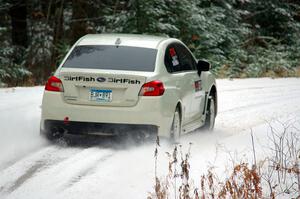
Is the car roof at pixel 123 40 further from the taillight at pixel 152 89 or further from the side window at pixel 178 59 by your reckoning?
the taillight at pixel 152 89

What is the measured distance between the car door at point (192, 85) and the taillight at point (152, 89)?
48.5 inches

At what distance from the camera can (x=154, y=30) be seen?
2538 centimetres

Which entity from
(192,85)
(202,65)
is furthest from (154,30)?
(192,85)

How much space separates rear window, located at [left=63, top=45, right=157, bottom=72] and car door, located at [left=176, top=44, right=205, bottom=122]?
3.16ft

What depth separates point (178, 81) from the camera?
1088 centimetres

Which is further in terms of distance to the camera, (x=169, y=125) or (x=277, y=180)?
(x=169, y=125)

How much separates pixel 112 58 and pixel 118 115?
0.98m

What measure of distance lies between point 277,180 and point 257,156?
4.93ft

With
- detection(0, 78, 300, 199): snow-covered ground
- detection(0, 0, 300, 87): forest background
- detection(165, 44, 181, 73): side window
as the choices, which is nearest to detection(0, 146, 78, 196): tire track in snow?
detection(0, 78, 300, 199): snow-covered ground

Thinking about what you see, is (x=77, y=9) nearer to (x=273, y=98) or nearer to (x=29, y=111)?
(x=273, y=98)

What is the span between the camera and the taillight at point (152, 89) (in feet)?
33.0

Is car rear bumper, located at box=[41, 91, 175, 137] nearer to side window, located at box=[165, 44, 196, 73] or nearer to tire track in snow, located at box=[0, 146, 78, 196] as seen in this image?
tire track in snow, located at box=[0, 146, 78, 196]

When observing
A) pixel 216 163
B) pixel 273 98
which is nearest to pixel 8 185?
pixel 216 163

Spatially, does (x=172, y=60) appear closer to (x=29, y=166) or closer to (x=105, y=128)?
(x=105, y=128)
